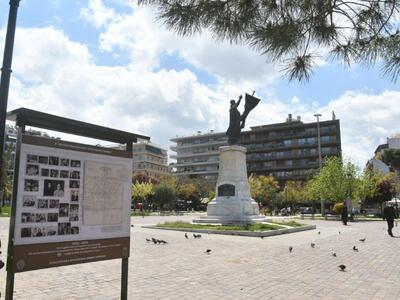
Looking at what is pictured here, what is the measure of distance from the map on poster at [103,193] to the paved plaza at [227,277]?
1.57 meters

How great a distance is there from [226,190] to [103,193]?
732 inches

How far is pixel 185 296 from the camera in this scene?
6.40 meters

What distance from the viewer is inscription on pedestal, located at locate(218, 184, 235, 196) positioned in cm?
2370

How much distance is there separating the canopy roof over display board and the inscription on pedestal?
1759 centimetres

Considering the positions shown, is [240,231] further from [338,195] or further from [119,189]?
[338,195]

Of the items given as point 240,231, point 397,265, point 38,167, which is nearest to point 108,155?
point 38,167

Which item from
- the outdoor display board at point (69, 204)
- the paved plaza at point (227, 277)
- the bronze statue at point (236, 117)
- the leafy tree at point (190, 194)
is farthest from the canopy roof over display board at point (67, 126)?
the leafy tree at point (190, 194)

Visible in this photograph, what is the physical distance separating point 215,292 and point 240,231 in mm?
11232

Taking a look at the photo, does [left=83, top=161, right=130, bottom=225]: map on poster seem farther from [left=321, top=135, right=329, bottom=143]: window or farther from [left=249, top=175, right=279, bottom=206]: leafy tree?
[left=321, top=135, right=329, bottom=143]: window

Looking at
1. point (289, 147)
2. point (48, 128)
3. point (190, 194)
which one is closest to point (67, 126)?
point (48, 128)

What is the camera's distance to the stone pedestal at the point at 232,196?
22875 mm

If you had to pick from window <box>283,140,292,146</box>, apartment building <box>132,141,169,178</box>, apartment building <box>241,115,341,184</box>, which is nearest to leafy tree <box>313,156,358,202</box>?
apartment building <box>241,115,341,184</box>

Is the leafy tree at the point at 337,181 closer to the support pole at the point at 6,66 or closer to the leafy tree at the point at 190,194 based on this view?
the leafy tree at the point at 190,194

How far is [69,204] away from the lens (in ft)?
17.0
